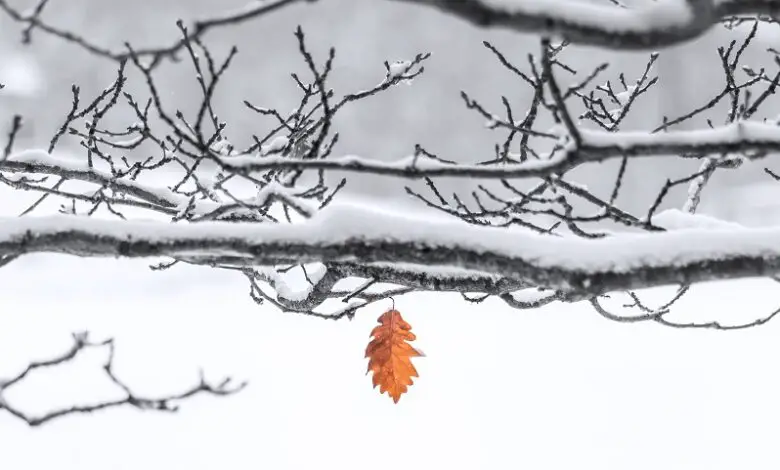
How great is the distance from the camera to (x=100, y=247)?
5.03 feet

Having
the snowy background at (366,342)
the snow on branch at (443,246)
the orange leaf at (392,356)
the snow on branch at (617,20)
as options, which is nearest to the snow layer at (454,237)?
the snow on branch at (443,246)

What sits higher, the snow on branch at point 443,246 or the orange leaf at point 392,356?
the snow on branch at point 443,246

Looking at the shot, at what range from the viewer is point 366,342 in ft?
38.3

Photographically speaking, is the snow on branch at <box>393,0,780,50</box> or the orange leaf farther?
the orange leaf

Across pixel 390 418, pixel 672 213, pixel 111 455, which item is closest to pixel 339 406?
pixel 390 418

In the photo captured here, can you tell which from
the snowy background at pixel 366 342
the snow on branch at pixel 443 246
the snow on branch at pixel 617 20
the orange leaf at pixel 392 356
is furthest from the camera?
the snowy background at pixel 366 342

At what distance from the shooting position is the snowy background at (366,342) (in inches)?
350

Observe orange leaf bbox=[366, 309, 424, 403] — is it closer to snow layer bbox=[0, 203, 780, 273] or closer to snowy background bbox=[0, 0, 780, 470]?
snow layer bbox=[0, 203, 780, 273]

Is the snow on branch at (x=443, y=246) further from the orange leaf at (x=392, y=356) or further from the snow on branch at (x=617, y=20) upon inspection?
the orange leaf at (x=392, y=356)

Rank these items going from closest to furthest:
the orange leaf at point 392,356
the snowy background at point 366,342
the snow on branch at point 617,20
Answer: the snow on branch at point 617,20 < the orange leaf at point 392,356 < the snowy background at point 366,342

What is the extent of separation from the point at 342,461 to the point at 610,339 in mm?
5118

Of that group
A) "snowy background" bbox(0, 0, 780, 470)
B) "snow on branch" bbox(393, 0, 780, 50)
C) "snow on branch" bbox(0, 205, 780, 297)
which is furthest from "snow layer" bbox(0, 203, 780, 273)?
"snowy background" bbox(0, 0, 780, 470)

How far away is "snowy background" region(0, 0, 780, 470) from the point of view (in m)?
8.89

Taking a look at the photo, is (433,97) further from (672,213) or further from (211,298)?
(672,213)
